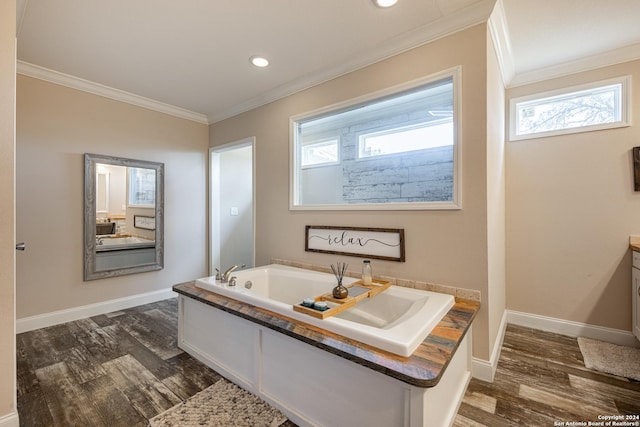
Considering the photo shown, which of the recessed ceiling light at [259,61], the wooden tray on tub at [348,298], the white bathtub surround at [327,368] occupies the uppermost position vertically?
the recessed ceiling light at [259,61]

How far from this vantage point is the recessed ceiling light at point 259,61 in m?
2.53

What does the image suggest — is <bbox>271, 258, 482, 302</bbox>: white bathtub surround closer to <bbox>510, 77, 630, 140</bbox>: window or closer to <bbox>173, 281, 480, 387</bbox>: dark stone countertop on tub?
<bbox>173, 281, 480, 387</bbox>: dark stone countertop on tub

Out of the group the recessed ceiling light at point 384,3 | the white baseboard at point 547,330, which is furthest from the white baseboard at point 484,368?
the recessed ceiling light at point 384,3

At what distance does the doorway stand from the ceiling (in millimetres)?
1334

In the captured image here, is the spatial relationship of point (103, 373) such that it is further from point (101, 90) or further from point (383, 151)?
point (383, 151)

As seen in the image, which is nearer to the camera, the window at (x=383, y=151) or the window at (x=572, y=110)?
the window at (x=383, y=151)

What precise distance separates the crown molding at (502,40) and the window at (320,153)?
1.67 m

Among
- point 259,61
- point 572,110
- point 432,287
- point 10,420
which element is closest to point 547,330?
point 432,287

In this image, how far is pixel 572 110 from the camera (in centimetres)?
260

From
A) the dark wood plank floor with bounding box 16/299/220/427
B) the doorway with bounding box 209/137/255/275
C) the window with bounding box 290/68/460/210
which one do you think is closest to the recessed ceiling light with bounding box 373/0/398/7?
the window with bounding box 290/68/460/210

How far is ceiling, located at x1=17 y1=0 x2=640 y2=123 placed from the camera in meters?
1.90

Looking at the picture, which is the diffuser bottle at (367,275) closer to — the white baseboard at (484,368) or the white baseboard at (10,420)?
the white baseboard at (484,368)

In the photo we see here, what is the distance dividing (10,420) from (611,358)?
3890 mm

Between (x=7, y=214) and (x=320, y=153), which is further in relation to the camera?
(x=320, y=153)
